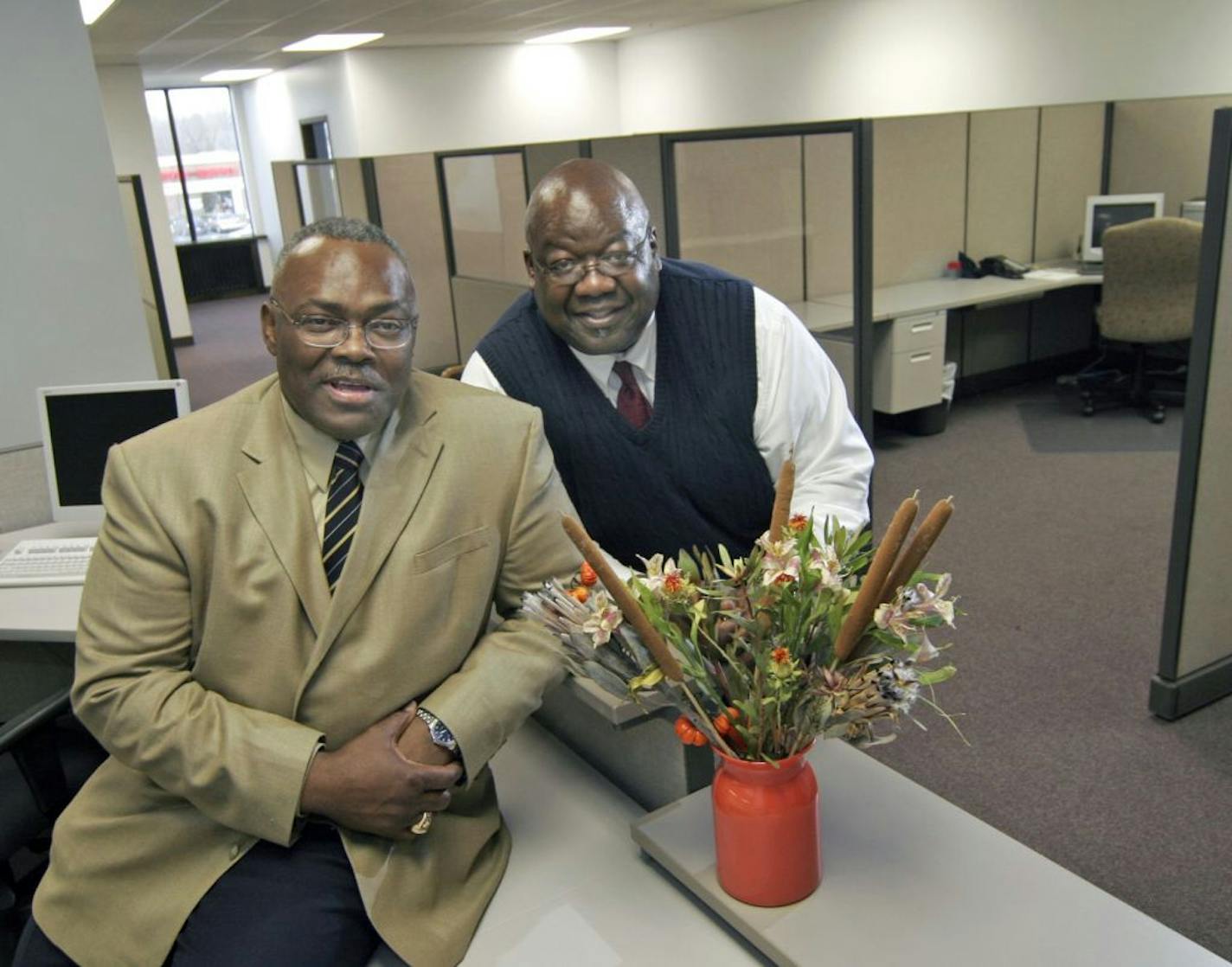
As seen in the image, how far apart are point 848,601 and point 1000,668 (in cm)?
213

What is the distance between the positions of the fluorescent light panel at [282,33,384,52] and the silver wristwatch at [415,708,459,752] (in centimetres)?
795

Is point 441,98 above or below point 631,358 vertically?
above

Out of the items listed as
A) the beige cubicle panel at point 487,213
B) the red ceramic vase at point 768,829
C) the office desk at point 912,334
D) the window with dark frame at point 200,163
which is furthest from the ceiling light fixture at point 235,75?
the red ceramic vase at point 768,829

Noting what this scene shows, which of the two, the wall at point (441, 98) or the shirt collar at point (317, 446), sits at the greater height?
the wall at point (441, 98)

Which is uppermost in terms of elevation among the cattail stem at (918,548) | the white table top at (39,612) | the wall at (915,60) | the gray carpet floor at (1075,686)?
the wall at (915,60)

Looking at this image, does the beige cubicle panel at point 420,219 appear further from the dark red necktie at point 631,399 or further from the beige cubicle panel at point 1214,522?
the dark red necktie at point 631,399

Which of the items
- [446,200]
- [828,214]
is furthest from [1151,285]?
[446,200]

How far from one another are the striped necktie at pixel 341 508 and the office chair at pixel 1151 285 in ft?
13.7

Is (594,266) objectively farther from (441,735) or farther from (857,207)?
(857,207)

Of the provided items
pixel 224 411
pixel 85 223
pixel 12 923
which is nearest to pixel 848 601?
pixel 224 411

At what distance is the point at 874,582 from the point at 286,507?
2.03 ft

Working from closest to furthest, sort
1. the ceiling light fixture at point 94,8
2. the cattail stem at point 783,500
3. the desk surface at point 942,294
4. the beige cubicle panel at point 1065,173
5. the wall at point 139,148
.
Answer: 1. the cattail stem at point 783,500
2. the desk surface at point 942,294
3. the beige cubicle panel at point 1065,173
4. the ceiling light fixture at point 94,8
5. the wall at point 139,148

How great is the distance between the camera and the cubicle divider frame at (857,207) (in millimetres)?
3006

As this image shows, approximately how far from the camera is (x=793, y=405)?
1543 millimetres
